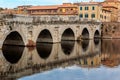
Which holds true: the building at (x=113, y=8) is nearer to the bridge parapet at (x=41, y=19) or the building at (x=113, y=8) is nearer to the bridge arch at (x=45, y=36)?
the bridge parapet at (x=41, y=19)

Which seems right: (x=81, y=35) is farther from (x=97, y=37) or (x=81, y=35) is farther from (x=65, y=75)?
(x=65, y=75)

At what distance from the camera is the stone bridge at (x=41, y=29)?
49.7 metres

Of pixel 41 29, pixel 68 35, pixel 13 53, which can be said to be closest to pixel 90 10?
pixel 68 35

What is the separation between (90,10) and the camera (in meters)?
97.3

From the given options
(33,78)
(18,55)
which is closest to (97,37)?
(18,55)

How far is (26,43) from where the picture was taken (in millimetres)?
54500

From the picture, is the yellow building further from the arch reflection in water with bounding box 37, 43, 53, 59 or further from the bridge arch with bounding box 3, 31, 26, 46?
the bridge arch with bounding box 3, 31, 26, 46

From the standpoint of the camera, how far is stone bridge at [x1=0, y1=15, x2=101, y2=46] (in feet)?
163

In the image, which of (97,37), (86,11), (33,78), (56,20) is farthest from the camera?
(86,11)

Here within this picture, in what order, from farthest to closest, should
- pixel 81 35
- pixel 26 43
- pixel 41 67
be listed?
pixel 81 35
pixel 26 43
pixel 41 67

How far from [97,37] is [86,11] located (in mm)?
11126

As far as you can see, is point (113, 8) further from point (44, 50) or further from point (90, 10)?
point (44, 50)

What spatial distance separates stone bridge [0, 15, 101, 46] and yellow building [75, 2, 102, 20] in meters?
12.5

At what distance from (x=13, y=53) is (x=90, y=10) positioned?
52.2m
